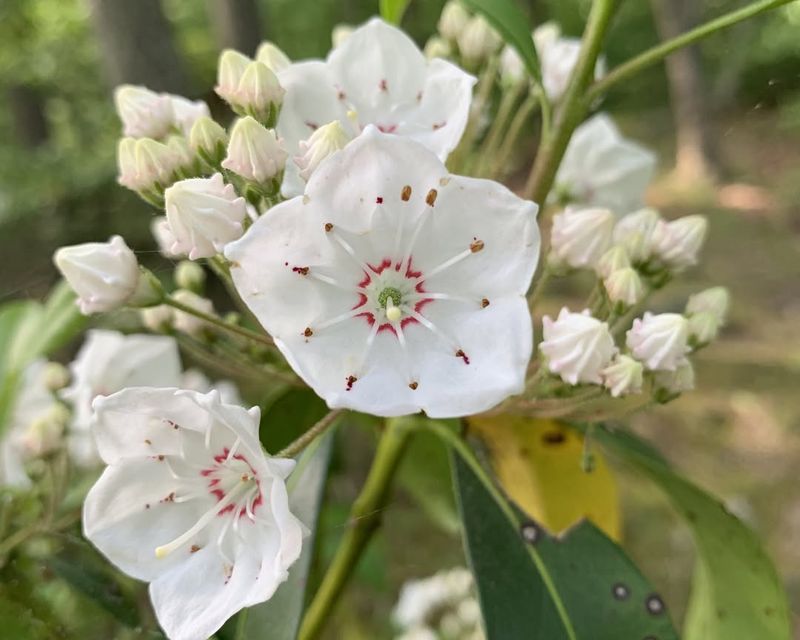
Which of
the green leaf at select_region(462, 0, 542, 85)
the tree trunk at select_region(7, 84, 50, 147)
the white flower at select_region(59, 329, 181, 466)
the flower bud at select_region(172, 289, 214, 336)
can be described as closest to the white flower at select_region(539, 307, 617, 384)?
the green leaf at select_region(462, 0, 542, 85)

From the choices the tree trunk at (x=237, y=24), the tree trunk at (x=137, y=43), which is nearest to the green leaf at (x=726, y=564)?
the tree trunk at (x=137, y=43)

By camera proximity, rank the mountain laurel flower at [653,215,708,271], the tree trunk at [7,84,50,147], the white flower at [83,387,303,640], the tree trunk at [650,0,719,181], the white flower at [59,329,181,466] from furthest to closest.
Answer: the tree trunk at [7,84,50,147]
the tree trunk at [650,0,719,181]
the white flower at [59,329,181,466]
the mountain laurel flower at [653,215,708,271]
the white flower at [83,387,303,640]

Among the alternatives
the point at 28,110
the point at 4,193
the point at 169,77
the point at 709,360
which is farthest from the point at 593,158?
the point at 28,110

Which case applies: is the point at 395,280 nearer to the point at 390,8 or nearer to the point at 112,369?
the point at 390,8

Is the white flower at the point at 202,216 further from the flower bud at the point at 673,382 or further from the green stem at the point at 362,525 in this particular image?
the flower bud at the point at 673,382

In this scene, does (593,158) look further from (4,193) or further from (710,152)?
(710,152)

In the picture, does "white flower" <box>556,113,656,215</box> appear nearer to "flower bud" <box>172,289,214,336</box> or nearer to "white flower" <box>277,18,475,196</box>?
"white flower" <box>277,18,475,196</box>

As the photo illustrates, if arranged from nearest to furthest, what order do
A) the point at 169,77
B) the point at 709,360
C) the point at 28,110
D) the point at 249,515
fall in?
the point at 249,515 → the point at 169,77 → the point at 709,360 → the point at 28,110

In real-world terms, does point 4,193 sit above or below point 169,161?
below
